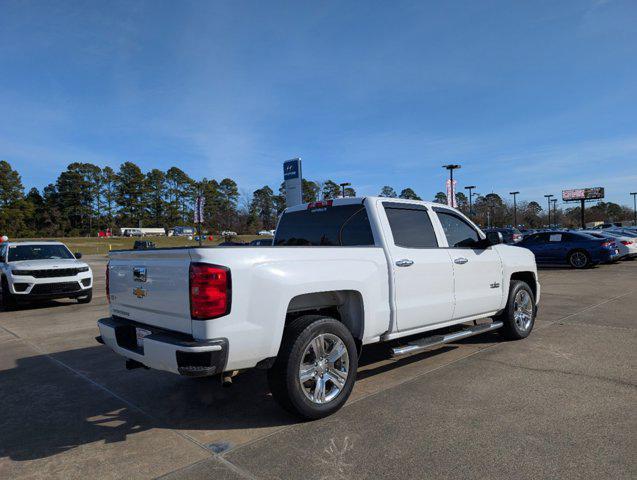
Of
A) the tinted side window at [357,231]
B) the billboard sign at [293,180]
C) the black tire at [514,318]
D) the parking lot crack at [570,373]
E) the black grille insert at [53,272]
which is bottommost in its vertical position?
the parking lot crack at [570,373]

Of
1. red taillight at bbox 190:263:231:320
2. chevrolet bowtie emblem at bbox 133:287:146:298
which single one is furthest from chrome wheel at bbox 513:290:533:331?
chevrolet bowtie emblem at bbox 133:287:146:298

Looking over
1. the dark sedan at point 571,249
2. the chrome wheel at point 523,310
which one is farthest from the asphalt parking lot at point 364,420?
the dark sedan at point 571,249

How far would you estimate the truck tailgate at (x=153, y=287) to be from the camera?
3359mm

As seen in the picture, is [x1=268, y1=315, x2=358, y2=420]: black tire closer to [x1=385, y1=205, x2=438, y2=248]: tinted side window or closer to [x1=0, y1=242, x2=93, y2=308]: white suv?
[x1=385, y1=205, x2=438, y2=248]: tinted side window

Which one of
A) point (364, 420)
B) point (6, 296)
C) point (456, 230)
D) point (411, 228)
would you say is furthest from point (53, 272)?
point (364, 420)

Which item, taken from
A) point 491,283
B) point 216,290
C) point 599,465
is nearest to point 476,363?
point 491,283

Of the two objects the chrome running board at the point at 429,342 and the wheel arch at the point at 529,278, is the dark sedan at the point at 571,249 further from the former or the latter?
Result: the chrome running board at the point at 429,342

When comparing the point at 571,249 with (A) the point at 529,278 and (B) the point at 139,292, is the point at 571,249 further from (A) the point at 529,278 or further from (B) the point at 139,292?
(B) the point at 139,292

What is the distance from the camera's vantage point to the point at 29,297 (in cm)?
1010

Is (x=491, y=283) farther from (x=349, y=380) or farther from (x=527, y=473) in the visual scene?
(x=527, y=473)

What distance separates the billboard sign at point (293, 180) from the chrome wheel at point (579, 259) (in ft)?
37.0

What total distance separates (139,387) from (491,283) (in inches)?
168

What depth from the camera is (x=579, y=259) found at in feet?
56.3

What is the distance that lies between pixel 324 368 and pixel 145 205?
4243 inches
